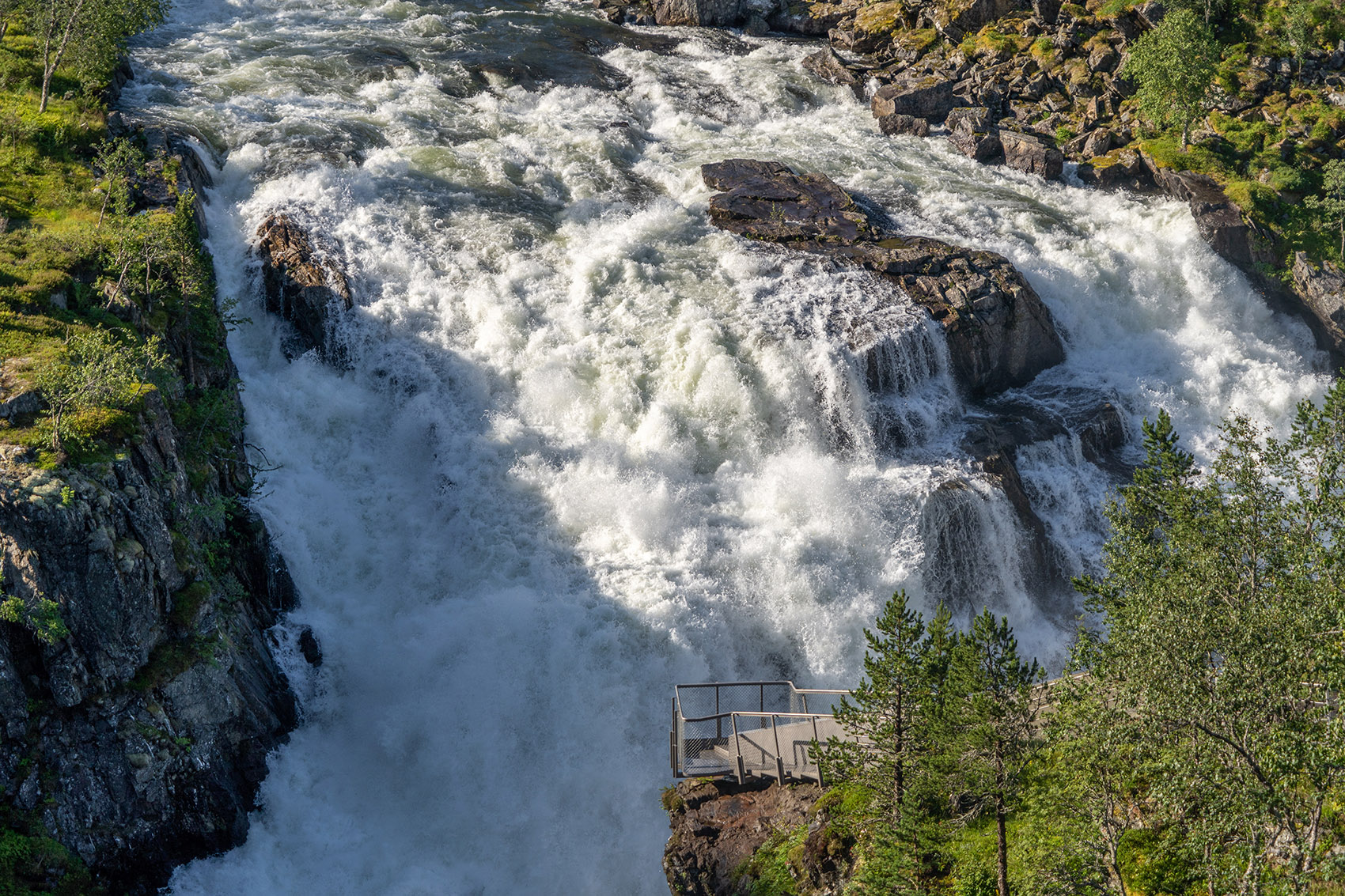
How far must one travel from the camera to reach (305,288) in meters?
33.5

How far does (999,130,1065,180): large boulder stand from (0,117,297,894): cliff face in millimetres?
37970

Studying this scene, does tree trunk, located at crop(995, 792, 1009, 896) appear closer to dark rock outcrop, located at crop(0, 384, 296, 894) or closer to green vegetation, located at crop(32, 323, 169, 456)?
dark rock outcrop, located at crop(0, 384, 296, 894)

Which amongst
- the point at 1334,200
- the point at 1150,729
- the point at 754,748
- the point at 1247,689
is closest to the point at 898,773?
the point at 754,748

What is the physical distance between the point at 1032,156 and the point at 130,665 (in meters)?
42.0

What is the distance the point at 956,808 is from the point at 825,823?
2663mm

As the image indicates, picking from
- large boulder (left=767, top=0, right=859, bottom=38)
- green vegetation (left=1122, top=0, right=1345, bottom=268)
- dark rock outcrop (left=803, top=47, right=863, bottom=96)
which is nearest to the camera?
green vegetation (left=1122, top=0, right=1345, bottom=268)

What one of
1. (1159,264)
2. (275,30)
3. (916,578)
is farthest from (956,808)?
(275,30)

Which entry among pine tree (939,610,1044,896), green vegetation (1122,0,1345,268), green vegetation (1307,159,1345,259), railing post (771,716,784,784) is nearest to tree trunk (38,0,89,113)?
railing post (771,716,784,784)

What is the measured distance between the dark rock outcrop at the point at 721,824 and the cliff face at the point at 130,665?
980cm

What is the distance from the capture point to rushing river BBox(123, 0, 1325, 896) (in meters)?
25.3

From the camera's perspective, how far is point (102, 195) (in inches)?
1264

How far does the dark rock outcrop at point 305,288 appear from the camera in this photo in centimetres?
3300

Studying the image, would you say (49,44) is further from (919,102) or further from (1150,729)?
(1150,729)

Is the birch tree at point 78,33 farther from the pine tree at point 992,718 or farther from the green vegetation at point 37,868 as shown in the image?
the pine tree at point 992,718
